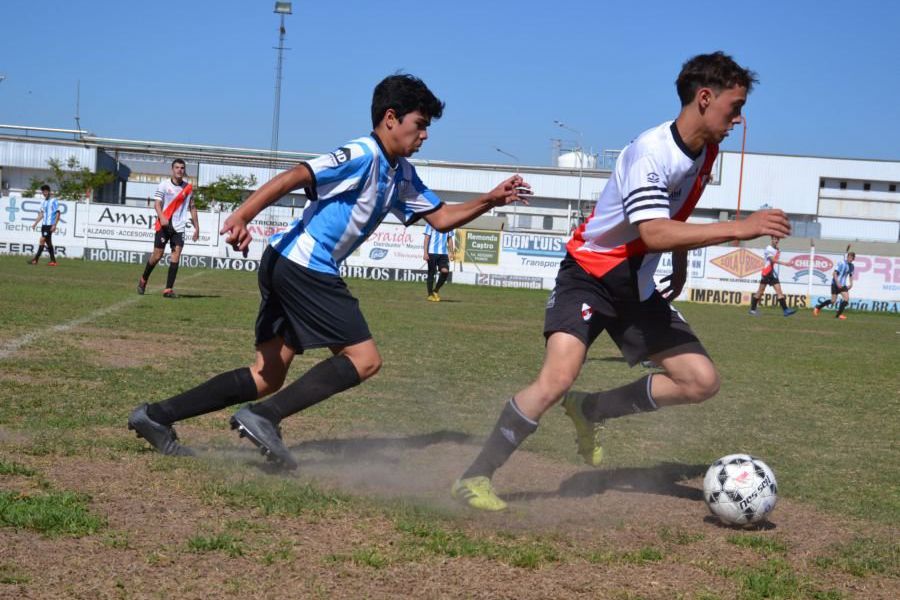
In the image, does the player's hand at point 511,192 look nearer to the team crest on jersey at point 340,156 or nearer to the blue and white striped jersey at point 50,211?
the team crest on jersey at point 340,156

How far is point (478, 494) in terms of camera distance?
460cm

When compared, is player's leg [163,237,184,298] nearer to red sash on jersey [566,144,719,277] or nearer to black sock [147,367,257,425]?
black sock [147,367,257,425]

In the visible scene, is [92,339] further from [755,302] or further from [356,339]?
[755,302]

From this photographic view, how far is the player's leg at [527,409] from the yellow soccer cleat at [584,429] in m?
0.83

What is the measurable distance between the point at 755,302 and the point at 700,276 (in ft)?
19.7

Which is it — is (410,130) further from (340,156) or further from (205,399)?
(205,399)

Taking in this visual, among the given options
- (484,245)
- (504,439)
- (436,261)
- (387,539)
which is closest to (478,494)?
(504,439)

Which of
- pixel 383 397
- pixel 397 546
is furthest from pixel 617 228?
pixel 383 397

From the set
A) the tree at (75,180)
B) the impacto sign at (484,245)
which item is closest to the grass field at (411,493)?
the impacto sign at (484,245)

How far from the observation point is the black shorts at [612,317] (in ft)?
15.6

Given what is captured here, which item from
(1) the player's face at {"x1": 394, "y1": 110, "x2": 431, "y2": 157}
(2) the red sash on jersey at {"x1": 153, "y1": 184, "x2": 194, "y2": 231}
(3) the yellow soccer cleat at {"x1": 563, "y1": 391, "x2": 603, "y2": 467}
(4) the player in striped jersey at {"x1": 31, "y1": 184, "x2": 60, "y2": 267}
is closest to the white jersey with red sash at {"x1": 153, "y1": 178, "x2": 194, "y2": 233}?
(2) the red sash on jersey at {"x1": 153, "y1": 184, "x2": 194, "y2": 231}

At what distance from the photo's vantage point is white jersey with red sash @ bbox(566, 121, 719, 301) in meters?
4.40

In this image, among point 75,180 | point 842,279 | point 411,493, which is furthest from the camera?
point 75,180

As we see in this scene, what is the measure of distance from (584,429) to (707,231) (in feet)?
5.64
